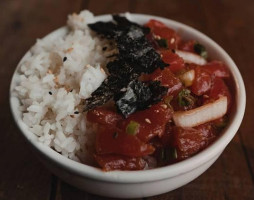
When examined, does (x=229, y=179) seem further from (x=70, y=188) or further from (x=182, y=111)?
(x=70, y=188)

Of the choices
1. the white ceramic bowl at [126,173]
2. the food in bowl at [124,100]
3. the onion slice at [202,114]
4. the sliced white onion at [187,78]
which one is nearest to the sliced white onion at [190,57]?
the food in bowl at [124,100]

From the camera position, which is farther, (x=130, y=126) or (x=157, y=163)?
(x=157, y=163)

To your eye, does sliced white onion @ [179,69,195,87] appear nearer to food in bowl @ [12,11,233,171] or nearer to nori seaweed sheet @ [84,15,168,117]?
food in bowl @ [12,11,233,171]

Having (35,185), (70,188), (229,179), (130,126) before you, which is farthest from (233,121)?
(35,185)

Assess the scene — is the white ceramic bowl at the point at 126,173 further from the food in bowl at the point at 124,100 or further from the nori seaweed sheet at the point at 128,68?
the nori seaweed sheet at the point at 128,68

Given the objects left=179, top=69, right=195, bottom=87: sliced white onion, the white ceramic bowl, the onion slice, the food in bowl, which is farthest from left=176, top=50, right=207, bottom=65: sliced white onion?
the white ceramic bowl

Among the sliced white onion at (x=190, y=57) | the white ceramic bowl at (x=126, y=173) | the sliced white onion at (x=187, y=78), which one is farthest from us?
the sliced white onion at (x=190, y=57)

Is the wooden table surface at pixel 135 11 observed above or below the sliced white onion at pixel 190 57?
below
